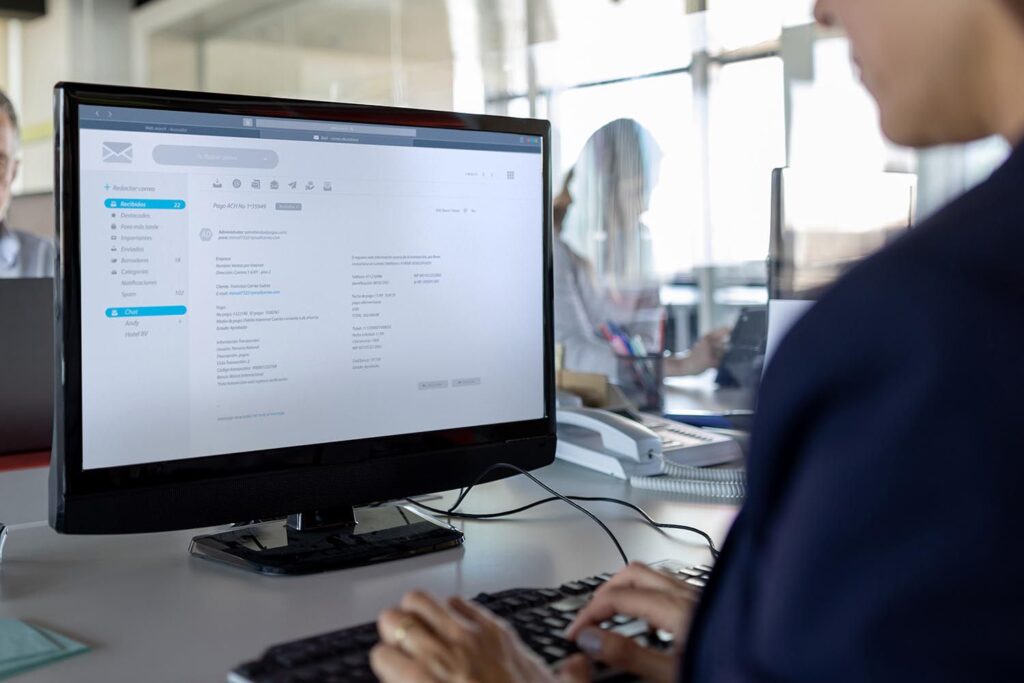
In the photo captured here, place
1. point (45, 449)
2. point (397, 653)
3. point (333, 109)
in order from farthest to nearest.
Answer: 1. point (45, 449)
2. point (333, 109)
3. point (397, 653)

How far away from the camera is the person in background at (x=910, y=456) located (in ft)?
1.35

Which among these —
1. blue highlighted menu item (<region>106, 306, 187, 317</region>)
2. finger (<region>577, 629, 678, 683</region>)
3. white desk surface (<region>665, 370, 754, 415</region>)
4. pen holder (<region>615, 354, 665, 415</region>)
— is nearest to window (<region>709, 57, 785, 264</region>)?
white desk surface (<region>665, 370, 754, 415</region>)

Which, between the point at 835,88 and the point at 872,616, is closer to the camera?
the point at 872,616

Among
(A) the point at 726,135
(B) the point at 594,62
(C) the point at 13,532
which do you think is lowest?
(C) the point at 13,532

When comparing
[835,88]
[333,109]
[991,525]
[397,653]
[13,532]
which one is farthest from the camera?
[835,88]

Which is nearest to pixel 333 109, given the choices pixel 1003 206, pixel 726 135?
pixel 1003 206

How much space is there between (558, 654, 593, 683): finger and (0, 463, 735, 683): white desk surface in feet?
0.70

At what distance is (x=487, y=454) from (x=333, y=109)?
0.43 meters

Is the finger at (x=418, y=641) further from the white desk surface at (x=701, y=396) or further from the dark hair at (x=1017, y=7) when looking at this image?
the white desk surface at (x=701, y=396)

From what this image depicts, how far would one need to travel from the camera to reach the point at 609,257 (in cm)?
418

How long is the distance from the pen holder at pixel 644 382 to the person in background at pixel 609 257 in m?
0.13

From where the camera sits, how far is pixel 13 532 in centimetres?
119

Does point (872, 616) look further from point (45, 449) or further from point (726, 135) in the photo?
point (726, 135)

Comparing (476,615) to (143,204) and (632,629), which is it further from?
(143,204)
